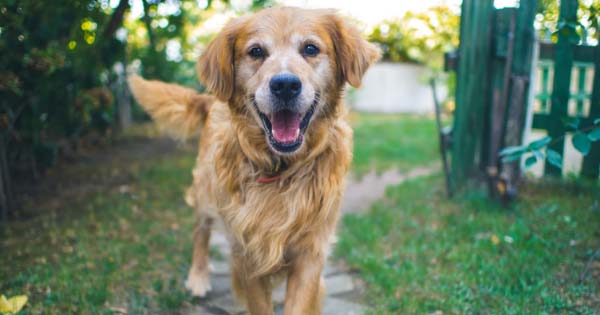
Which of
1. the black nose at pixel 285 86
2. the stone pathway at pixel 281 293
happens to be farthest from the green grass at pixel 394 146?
the black nose at pixel 285 86

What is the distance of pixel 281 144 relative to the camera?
2.46 m

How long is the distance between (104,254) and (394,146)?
522 centimetres

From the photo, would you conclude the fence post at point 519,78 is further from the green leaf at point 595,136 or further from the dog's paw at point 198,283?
the dog's paw at point 198,283

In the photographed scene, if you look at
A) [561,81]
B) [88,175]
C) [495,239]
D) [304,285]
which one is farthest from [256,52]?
[88,175]

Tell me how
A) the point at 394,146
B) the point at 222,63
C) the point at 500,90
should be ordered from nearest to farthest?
the point at 222,63 → the point at 500,90 → the point at 394,146

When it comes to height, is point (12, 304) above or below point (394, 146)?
above

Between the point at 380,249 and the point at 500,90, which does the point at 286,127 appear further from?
the point at 500,90

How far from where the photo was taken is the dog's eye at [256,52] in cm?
265

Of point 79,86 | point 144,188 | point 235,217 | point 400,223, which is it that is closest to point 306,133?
point 235,217

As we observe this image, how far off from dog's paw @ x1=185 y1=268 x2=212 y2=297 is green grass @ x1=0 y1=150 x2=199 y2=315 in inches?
2.2

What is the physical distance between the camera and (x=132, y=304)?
117 inches

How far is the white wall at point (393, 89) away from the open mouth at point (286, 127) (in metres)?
13.6

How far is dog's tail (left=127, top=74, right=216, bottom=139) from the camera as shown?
371 centimetres

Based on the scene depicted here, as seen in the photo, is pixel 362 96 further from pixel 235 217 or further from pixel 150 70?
pixel 235 217
